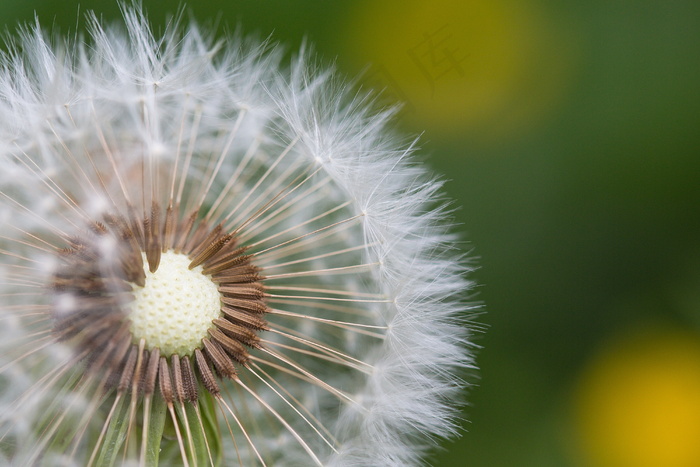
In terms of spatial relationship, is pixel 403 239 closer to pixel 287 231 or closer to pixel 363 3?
pixel 287 231

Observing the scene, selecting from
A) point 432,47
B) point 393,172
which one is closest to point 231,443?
point 393,172

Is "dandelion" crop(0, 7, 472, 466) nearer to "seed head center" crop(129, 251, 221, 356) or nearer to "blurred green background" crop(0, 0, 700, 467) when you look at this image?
"seed head center" crop(129, 251, 221, 356)

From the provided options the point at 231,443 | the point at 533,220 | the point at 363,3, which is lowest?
the point at 231,443

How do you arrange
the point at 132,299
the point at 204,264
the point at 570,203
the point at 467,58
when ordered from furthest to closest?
the point at 467,58 → the point at 570,203 → the point at 204,264 → the point at 132,299

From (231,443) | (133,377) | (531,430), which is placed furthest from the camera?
(531,430)

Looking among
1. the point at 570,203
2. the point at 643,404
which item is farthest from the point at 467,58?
the point at 643,404

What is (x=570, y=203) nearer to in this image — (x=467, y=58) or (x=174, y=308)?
(x=467, y=58)

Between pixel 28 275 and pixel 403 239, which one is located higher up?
pixel 403 239
